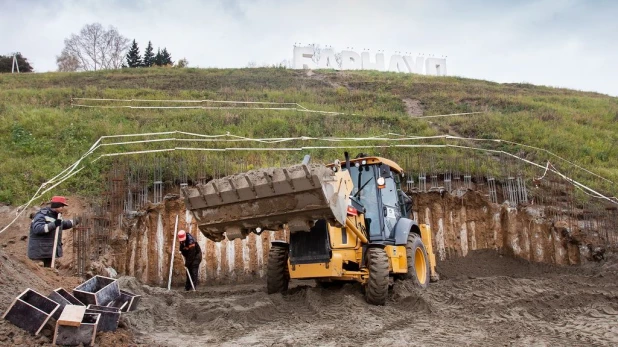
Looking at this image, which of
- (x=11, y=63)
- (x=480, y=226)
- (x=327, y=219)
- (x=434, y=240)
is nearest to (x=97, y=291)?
(x=327, y=219)

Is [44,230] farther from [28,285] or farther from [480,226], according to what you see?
[480,226]

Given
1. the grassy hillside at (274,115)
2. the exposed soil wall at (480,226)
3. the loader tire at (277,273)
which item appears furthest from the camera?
the grassy hillside at (274,115)

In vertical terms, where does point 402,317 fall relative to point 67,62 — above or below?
below

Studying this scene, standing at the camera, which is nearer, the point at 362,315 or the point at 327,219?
the point at 362,315

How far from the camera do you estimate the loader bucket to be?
7242 millimetres

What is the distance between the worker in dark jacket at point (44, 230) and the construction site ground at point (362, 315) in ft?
0.83

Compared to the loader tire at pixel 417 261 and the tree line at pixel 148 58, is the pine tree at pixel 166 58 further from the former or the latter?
the loader tire at pixel 417 261

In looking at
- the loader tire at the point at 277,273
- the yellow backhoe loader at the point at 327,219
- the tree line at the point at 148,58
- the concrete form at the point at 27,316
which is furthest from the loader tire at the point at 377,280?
the tree line at the point at 148,58

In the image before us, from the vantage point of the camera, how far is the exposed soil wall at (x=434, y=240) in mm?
12352

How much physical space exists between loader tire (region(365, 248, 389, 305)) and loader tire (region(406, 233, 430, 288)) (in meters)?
1.12

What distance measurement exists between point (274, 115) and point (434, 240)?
32.6ft

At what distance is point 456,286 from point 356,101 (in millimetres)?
18431

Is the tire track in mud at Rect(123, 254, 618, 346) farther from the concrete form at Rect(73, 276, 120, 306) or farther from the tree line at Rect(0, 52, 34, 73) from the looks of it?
the tree line at Rect(0, 52, 34, 73)

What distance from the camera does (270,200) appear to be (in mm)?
7504
